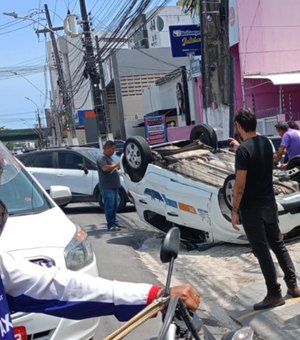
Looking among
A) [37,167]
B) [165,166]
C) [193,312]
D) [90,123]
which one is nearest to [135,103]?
[90,123]

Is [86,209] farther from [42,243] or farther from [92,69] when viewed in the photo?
[42,243]

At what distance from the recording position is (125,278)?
244 inches

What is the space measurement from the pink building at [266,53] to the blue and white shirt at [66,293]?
15.3 m

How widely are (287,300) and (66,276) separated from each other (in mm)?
3115

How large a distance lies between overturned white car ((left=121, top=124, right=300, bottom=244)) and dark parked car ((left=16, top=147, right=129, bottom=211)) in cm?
384

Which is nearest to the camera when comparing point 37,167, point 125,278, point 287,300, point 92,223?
point 287,300

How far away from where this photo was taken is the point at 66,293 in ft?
7.03

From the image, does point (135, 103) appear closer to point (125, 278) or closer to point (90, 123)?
point (90, 123)

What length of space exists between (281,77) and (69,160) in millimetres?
7705

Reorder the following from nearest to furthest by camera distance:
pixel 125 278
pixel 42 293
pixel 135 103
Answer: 1. pixel 42 293
2. pixel 125 278
3. pixel 135 103

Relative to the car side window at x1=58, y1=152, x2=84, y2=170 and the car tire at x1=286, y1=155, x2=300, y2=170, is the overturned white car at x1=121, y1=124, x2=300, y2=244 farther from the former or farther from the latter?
the car side window at x1=58, y1=152, x2=84, y2=170

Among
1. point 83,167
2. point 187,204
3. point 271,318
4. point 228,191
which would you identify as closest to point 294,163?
point 228,191

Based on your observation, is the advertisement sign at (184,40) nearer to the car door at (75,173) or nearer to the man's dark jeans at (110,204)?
the car door at (75,173)

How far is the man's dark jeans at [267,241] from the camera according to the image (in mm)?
4625
